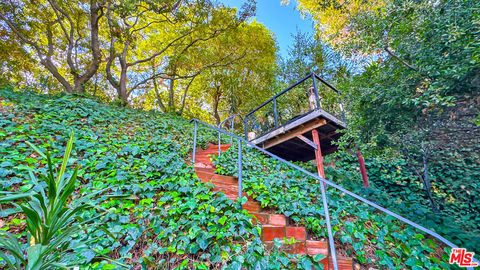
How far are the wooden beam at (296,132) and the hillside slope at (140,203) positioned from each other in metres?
2.15

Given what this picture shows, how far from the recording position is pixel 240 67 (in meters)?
10.8

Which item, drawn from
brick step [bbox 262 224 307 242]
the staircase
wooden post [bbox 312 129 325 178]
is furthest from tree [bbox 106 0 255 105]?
brick step [bbox 262 224 307 242]

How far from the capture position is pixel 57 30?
880 centimetres

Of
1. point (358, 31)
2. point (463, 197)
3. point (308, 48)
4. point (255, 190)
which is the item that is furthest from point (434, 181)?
point (308, 48)

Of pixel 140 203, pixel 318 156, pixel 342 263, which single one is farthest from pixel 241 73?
pixel 342 263

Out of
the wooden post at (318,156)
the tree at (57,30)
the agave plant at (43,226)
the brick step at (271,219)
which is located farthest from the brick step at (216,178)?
the tree at (57,30)

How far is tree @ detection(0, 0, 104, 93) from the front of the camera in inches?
277

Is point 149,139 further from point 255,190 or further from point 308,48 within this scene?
point 308,48

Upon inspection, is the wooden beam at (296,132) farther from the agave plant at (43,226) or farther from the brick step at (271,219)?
the agave plant at (43,226)

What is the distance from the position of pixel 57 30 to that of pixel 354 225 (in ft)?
38.1

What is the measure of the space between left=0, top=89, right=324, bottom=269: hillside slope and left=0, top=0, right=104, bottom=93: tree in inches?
124

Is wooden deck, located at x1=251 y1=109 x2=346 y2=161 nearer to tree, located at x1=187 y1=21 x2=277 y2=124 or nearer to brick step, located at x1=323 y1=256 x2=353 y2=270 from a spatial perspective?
brick step, located at x1=323 y1=256 x2=353 y2=270

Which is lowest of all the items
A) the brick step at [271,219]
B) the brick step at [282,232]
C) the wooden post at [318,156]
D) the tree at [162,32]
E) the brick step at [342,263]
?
the brick step at [342,263]

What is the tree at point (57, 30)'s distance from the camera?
23.0 feet
